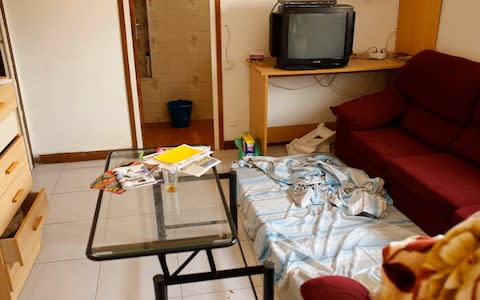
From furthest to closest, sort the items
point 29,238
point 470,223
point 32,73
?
point 32,73
point 29,238
point 470,223

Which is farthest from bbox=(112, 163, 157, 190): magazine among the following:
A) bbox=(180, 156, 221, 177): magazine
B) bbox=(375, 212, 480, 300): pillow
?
bbox=(375, 212, 480, 300): pillow

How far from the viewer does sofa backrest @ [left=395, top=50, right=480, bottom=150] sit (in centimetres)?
268

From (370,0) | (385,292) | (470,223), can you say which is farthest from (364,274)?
(370,0)

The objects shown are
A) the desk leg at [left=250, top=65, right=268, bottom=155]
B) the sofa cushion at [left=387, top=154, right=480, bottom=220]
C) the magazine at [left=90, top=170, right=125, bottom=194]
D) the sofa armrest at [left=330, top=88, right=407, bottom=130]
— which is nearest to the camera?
the magazine at [left=90, top=170, right=125, bottom=194]

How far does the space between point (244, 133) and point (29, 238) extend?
2.06 m

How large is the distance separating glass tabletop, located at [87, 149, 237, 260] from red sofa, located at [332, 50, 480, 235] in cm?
103

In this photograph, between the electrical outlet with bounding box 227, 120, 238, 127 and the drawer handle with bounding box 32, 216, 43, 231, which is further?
the electrical outlet with bounding box 227, 120, 238, 127

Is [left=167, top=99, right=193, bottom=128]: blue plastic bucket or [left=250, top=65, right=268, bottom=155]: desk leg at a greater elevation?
[left=250, top=65, right=268, bottom=155]: desk leg

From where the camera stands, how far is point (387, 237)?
7.55ft

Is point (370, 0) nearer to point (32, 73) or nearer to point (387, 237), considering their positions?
point (387, 237)

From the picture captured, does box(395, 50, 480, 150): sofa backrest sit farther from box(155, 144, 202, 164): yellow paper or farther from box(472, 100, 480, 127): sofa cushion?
box(155, 144, 202, 164): yellow paper

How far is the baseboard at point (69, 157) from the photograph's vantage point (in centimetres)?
365

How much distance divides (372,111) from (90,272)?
213 cm

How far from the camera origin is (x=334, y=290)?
1.25 metres
